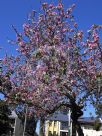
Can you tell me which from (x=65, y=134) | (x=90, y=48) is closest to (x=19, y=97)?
(x=90, y=48)

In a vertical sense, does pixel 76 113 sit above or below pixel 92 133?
below

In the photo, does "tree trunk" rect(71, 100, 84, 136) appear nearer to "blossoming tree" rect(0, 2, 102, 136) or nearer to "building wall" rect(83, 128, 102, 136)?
"blossoming tree" rect(0, 2, 102, 136)

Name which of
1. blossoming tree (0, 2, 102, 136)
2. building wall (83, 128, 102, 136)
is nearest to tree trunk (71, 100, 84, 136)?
blossoming tree (0, 2, 102, 136)

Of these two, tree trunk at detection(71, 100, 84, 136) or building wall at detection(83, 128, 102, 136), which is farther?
building wall at detection(83, 128, 102, 136)

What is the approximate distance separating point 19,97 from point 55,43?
309cm

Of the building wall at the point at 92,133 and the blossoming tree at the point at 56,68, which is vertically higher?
the building wall at the point at 92,133

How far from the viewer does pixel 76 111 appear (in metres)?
18.9

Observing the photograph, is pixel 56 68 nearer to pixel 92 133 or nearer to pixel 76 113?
pixel 76 113

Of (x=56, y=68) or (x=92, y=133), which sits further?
(x=92, y=133)

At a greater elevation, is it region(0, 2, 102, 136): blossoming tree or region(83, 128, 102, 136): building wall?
region(83, 128, 102, 136): building wall

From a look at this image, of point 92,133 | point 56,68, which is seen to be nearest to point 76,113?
point 56,68

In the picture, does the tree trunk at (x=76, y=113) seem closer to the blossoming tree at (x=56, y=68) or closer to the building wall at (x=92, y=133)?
the blossoming tree at (x=56, y=68)

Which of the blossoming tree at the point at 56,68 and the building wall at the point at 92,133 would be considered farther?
the building wall at the point at 92,133

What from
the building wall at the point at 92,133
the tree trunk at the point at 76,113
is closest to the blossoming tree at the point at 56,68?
the tree trunk at the point at 76,113
